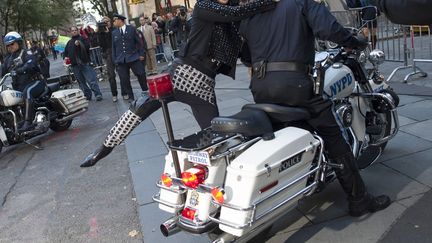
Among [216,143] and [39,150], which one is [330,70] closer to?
[216,143]

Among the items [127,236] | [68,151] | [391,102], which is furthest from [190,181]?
[68,151]

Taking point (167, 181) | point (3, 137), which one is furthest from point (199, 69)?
point (3, 137)

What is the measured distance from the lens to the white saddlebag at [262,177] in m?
2.68

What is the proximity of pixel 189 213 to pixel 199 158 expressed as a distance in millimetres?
350

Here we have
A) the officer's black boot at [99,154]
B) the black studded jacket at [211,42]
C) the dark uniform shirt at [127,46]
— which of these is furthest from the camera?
the dark uniform shirt at [127,46]

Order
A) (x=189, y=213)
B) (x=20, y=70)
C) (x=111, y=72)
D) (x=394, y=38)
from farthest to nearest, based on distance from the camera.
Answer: (x=111, y=72) < (x=394, y=38) < (x=20, y=70) < (x=189, y=213)

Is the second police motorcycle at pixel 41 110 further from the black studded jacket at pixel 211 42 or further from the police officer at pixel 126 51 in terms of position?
the black studded jacket at pixel 211 42

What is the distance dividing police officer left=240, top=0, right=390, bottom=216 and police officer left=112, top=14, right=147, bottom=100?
7.46 metres

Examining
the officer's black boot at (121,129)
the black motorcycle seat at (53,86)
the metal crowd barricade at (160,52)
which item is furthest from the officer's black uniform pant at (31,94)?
the metal crowd barricade at (160,52)

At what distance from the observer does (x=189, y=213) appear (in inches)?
117

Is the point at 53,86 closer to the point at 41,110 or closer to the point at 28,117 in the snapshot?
the point at 41,110

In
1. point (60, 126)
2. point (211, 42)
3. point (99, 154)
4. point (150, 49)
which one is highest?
point (211, 42)

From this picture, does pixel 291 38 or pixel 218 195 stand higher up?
pixel 291 38

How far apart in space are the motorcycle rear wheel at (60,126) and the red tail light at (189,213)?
6384mm
